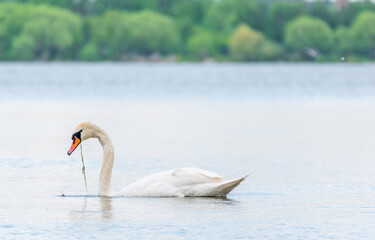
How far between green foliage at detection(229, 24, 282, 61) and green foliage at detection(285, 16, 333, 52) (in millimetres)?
5188

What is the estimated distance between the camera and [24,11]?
196125 millimetres

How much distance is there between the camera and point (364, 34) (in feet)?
565

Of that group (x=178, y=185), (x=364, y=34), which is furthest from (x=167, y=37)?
(x=178, y=185)

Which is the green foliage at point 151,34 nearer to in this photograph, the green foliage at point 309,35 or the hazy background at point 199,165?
the green foliage at point 309,35

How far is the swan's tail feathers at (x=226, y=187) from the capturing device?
15534 mm

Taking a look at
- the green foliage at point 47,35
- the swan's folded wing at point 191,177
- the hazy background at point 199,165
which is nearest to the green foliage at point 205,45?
the green foliage at point 47,35

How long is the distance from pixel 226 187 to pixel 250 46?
169386 mm

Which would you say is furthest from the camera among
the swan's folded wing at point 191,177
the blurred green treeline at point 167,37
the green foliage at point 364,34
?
the blurred green treeline at point 167,37

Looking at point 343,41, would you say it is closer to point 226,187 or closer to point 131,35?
point 131,35

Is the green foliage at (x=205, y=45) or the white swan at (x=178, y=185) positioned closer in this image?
the white swan at (x=178, y=185)

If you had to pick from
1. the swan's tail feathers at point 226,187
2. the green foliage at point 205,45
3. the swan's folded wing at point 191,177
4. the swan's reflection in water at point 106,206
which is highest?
the green foliage at point 205,45

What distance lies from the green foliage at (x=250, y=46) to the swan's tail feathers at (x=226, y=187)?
166m

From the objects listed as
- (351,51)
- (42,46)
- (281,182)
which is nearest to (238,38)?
(351,51)

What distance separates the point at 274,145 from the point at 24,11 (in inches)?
6913
